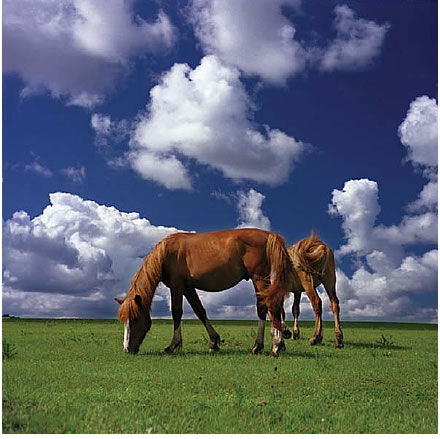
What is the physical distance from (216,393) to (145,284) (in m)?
5.22

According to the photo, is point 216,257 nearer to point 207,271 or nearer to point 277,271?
point 207,271

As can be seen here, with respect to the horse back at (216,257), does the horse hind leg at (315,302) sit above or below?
below

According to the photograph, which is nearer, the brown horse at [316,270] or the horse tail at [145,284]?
the horse tail at [145,284]

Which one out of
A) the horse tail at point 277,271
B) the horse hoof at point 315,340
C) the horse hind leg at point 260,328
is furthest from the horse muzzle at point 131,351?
the horse hoof at point 315,340

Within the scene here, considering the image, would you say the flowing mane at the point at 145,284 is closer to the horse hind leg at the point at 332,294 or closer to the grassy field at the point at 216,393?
the grassy field at the point at 216,393

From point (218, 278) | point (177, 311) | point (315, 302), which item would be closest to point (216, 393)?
point (218, 278)

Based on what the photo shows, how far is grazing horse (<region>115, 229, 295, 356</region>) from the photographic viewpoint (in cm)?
1073

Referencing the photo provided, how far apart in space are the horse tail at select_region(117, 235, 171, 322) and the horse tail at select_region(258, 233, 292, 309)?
2.59m

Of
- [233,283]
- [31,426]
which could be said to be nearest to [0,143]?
[31,426]

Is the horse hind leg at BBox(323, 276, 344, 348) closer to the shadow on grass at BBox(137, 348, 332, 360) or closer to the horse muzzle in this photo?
the shadow on grass at BBox(137, 348, 332, 360)

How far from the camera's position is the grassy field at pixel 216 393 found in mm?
4809

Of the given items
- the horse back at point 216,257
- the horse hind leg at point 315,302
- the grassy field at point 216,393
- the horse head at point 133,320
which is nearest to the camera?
the grassy field at point 216,393

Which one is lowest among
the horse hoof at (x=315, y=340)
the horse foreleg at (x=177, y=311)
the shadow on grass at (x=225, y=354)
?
the horse hoof at (x=315, y=340)

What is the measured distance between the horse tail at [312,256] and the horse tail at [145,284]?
4448 millimetres
